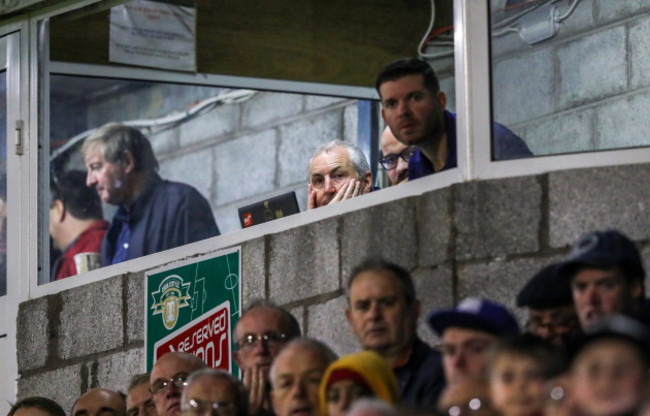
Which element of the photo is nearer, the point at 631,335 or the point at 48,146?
the point at 631,335

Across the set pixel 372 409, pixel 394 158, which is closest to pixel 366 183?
pixel 394 158

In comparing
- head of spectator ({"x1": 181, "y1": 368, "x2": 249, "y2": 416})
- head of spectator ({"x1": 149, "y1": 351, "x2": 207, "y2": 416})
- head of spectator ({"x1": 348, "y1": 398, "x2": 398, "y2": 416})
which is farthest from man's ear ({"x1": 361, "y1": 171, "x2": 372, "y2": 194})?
head of spectator ({"x1": 348, "y1": 398, "x2": 398, "y2": 416})

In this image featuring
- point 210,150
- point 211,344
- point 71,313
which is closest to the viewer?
point 211,344

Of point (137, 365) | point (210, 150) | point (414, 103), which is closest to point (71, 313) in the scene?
point (137, 365)

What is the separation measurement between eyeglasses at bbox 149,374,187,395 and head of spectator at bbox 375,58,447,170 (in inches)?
50.2

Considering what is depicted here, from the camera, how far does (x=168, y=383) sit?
680 cm

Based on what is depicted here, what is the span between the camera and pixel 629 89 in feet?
23.3

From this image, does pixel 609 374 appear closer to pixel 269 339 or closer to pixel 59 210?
pixel 269 339

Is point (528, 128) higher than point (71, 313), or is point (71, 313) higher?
point (528, 128)

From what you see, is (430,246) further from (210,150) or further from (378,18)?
(210,150)

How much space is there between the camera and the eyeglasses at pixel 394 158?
7035 mm

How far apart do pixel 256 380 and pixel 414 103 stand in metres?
1.26

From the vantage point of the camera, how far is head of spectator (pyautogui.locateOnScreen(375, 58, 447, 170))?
6.75m

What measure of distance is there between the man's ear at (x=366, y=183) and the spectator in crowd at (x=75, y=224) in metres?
1.67
